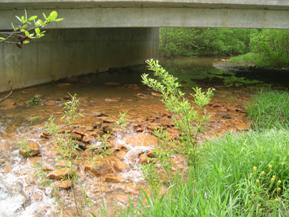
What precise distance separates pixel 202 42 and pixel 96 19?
50.8 feet

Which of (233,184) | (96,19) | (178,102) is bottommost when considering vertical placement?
(233,184)

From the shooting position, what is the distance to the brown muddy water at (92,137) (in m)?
4.20

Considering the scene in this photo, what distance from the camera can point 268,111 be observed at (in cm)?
744

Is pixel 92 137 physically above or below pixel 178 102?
below

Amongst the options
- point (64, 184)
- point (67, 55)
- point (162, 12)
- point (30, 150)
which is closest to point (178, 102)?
point (64, 184)

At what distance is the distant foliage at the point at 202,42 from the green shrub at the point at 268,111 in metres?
13.9

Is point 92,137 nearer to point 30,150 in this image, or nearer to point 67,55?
point 30,150

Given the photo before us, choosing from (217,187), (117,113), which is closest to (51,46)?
(117,113)

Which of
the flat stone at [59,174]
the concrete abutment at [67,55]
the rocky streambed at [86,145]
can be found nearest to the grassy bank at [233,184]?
the rocky streambed at [86,145]

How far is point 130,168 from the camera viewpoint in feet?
16.7

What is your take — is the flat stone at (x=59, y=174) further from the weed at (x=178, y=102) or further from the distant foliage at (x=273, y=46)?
the distant foliage at (x=273, y=46)

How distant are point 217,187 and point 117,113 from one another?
16.5 ft

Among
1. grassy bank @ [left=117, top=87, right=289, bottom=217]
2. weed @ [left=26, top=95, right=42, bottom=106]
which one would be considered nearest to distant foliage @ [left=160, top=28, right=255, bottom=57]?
weed @ [left=26, top=95, right=42, bottom=106]

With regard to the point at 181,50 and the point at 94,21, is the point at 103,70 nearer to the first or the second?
the point at 94,21
